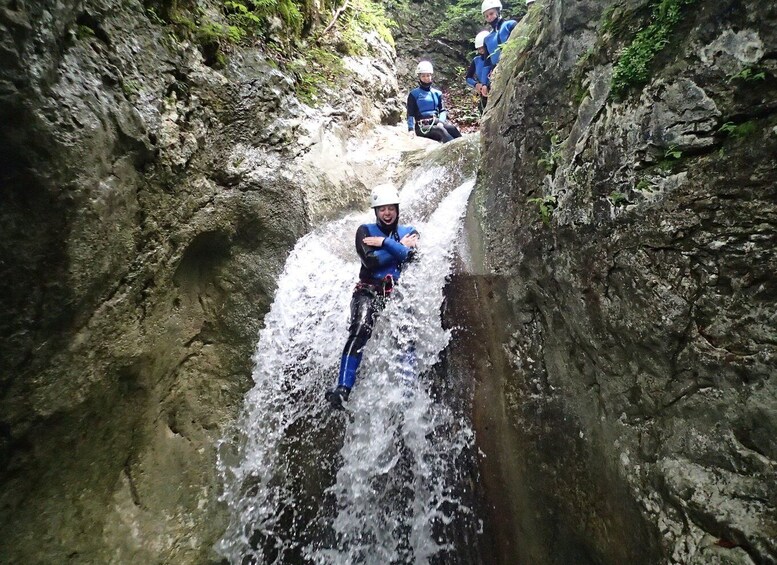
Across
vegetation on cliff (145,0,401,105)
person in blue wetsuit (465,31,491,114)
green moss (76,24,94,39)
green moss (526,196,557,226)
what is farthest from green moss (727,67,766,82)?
person in blue wetsuit (465,31,491,114)

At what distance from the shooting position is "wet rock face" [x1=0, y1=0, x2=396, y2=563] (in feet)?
9.73

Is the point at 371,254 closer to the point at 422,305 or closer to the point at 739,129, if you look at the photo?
the point at 422,305

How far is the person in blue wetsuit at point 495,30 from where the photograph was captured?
8.72 meters

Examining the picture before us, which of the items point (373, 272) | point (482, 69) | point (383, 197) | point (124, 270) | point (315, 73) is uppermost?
point (482, 69)

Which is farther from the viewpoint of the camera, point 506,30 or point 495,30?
point 495,30

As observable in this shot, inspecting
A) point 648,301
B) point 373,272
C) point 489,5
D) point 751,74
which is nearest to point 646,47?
point 751,74

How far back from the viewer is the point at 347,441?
180 inches

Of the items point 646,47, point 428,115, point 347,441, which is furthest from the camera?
point 428,115

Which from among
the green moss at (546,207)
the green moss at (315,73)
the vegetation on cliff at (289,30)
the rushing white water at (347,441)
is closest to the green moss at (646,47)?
the green moss at (546,207)

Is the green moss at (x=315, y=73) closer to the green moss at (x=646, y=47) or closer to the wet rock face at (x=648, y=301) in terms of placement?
the wet rock face at (x=648, y=301)

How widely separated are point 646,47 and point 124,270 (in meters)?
4.55

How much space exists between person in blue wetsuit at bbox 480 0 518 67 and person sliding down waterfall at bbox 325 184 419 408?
551 centimetres

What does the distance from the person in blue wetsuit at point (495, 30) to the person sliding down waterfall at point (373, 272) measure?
18.1ft

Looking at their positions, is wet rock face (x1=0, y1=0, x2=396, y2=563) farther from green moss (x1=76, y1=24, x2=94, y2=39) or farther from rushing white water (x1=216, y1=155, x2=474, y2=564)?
rushing white water (x1=216, y1=155, x2=474, y2=564)
